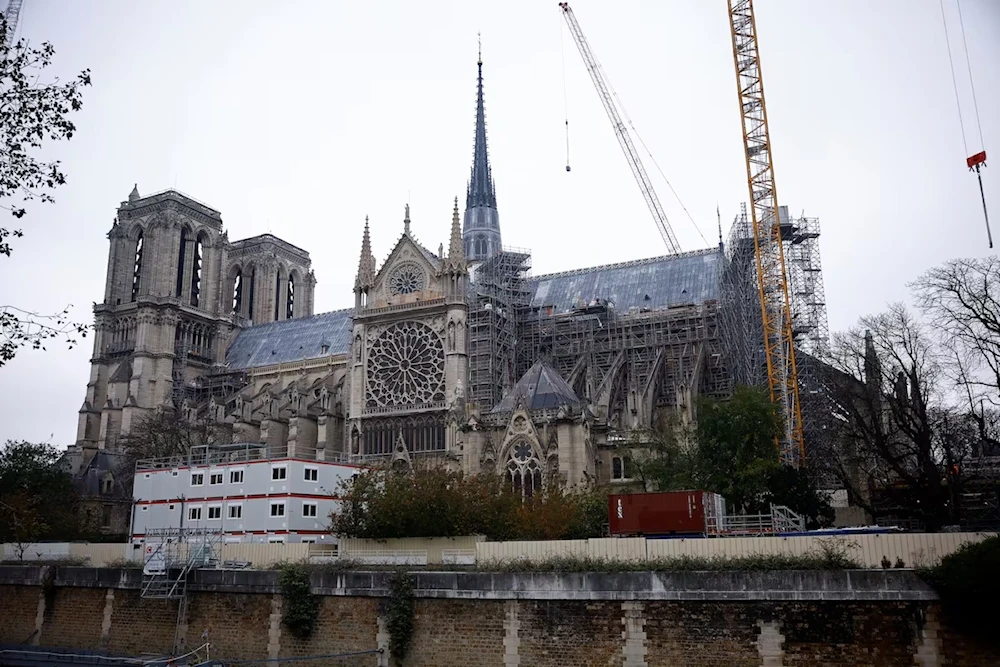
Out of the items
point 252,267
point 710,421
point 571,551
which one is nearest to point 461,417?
point 710,421

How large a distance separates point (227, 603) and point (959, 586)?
22.8 metres

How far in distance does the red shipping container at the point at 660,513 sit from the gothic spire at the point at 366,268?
4083 centimetres

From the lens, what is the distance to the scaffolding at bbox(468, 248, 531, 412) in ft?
209

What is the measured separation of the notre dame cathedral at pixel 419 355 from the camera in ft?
176

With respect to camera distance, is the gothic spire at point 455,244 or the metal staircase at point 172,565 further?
the gothic spire at point 455,244

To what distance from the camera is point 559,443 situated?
1957 inches

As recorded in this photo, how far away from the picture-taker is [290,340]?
8906cm

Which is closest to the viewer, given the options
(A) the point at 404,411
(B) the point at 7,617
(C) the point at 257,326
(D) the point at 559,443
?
(B) the point at 7,617

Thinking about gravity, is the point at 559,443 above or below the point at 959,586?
above

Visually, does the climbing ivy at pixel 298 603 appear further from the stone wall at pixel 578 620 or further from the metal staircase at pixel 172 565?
the metal staircase at pixel 172 565

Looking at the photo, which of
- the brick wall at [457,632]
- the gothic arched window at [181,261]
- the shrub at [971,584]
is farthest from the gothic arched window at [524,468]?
the gothic arched window at [181,261]

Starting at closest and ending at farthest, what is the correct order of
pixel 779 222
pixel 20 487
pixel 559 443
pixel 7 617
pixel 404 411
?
pixel 7 617 < pixel 559 443 < pixel 20 487 < pixel 779 222 < pixel 404 411

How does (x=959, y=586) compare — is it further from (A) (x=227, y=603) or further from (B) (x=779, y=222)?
(B) (x=779, y=222)

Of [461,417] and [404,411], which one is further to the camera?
[404,411]
